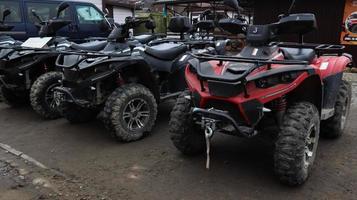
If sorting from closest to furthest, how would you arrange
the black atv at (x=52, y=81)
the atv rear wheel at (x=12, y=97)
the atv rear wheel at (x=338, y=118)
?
the atv rear wheel at (x=338, y=118)
the black atv at (x=52, y=81)
the atv rear wheel at (x=12, y=97)

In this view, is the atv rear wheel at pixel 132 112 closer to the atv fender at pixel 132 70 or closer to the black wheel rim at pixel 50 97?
the atv fender at pixel 132 70

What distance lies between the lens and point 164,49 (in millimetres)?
5305

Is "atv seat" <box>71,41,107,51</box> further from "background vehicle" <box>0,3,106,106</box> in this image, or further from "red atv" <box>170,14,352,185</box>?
"red atv" <box>170,14,352,185</box>

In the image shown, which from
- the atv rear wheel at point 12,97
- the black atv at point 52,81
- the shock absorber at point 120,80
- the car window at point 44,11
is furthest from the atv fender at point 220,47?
the car window at point 44,11

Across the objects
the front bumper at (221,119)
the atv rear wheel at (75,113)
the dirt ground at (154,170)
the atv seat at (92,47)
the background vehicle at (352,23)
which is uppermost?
the background vehicle at (352,23)

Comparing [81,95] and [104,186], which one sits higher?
[81,95]

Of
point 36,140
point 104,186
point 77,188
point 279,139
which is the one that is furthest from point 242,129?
point 36,140

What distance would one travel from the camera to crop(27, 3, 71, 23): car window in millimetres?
8375

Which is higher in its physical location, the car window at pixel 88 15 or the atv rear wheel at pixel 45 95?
the car window at pixel 88 15

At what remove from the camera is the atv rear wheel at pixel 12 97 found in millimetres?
6496

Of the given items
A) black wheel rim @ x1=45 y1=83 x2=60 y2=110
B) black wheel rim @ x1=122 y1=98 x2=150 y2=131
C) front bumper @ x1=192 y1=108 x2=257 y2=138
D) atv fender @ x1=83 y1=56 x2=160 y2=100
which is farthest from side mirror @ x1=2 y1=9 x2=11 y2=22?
front bumper @ x1=192 y1=108 x2=257 y2=138

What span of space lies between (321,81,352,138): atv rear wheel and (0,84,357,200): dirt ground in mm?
119

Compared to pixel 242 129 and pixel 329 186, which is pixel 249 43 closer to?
pixel 242 129

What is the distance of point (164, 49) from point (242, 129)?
8.25 feet
